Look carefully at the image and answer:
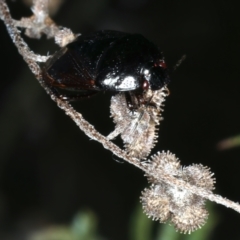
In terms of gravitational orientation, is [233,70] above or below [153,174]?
below

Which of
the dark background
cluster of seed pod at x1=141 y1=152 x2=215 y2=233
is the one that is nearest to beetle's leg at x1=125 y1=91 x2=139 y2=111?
cluster of seed pod at x1=141 y1=152 x2=215 y2=233

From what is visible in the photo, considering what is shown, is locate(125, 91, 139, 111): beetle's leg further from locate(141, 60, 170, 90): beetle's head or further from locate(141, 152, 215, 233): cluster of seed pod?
locate(141, 152, 215, 233): cluster of seed pod

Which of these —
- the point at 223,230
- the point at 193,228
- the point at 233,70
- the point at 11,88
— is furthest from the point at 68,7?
the point at 193,228

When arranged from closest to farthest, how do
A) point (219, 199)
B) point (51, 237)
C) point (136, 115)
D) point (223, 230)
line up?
point (219, 199)
point (136, 115)
point (51, 237)
point (223, 230)

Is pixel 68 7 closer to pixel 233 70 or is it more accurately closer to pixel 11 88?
pixel 11 88

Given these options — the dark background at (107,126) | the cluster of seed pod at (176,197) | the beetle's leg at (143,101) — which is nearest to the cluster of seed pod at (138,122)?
the beetle's leg at (143,101)

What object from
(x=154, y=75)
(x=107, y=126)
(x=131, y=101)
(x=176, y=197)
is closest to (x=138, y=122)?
(x=131, y=101)

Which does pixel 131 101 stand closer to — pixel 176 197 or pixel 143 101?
pixel 143 101
